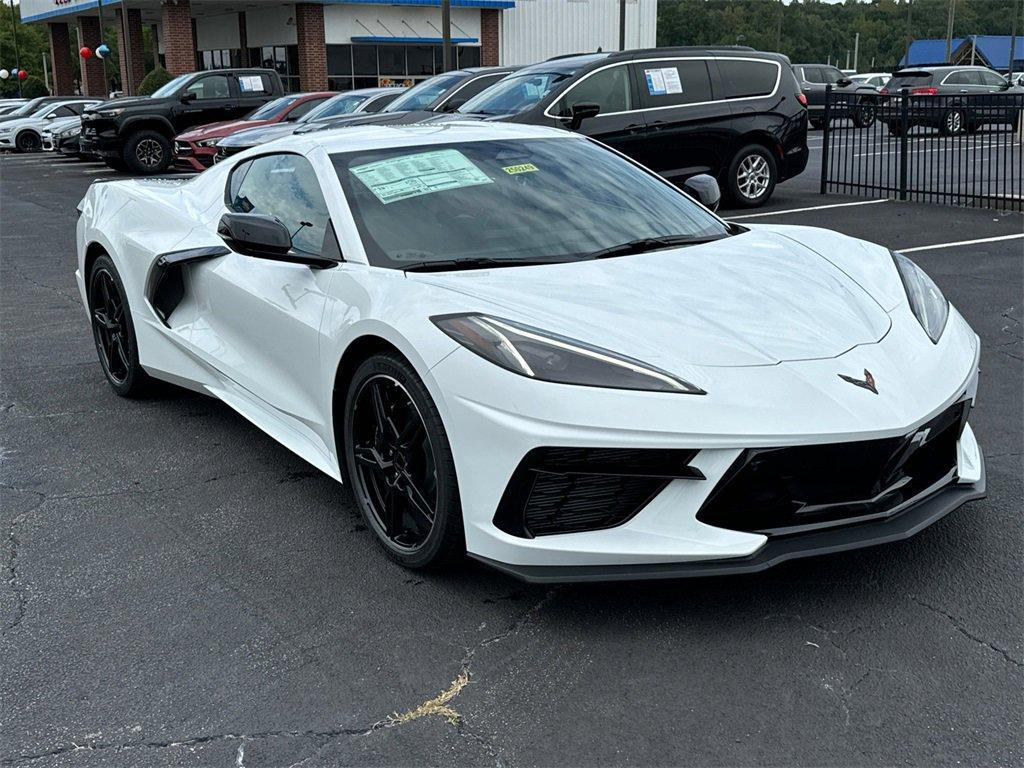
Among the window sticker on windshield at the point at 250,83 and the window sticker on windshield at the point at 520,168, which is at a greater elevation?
the window sticker on windshield at the point at 250,83

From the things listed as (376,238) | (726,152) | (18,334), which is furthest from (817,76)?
(376,238)

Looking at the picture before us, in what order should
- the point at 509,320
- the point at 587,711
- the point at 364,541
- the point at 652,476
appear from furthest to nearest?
the point at 364,541 → the point at 509,320 → the point at 652,476 → the point at 587,711

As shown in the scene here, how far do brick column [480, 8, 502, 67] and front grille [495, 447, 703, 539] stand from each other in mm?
42977

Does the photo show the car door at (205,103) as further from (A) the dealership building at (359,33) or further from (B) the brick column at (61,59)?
(B) the brick column at (61,59)

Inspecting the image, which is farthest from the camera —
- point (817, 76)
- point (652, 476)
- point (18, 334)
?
point (817, 76)

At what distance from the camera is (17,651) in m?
3.06

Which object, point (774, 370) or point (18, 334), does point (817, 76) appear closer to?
point (18, 334)

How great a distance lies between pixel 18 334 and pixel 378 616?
4.97 m

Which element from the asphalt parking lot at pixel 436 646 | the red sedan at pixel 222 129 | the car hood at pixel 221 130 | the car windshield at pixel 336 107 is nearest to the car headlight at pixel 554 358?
the asphalt parking lot at pixel 436 646

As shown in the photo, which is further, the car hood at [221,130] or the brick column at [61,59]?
the brick column at [61,59]

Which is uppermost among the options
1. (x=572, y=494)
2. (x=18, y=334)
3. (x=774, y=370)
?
(x=774, y=370)

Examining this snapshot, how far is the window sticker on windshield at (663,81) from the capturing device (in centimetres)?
1195

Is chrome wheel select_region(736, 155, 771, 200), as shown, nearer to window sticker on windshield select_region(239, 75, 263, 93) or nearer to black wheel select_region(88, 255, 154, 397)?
black wheel select_region(88, 255, 154, 397)

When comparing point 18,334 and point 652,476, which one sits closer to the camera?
point 652,476
